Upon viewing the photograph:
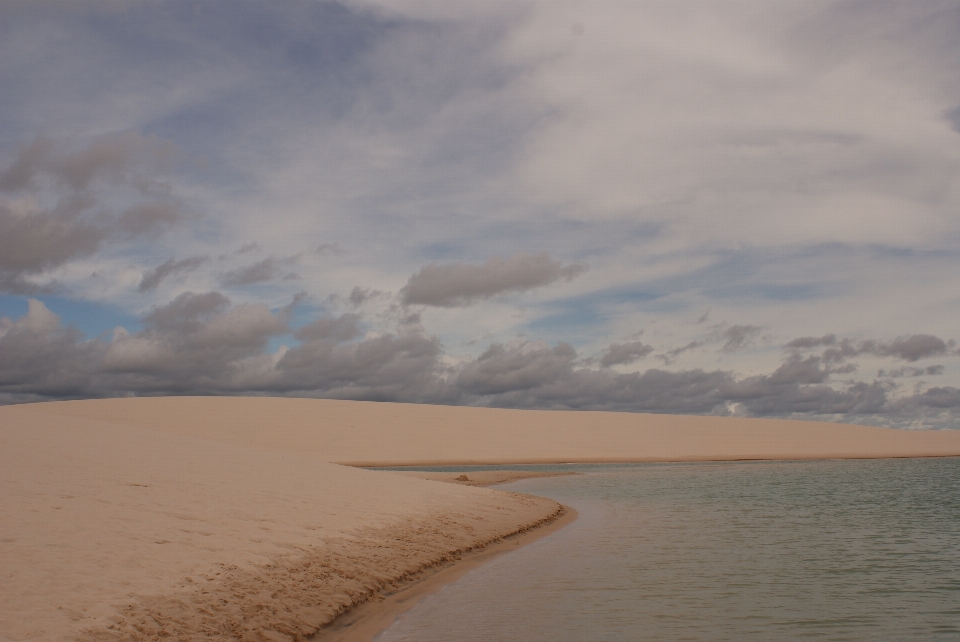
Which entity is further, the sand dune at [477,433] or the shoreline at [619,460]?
the sand dune at [477,433]

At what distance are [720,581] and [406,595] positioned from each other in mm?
5578

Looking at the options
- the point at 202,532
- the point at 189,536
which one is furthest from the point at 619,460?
the point at 189,536

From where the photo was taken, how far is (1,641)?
23.2ft

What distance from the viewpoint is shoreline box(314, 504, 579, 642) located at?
32.0 ft

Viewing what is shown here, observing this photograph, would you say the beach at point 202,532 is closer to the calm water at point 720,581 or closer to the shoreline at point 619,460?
the calm water at point 720,581

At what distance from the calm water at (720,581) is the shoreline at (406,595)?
0.30m

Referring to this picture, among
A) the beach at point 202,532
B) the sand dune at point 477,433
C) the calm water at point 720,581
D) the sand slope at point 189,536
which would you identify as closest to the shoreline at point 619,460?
the sand dune at point 477,433

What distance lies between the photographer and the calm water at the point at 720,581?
9.84 meters

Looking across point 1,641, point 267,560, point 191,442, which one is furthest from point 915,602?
point 191,442

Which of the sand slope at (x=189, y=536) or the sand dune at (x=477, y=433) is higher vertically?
the sand slope at (x=189, y=536)

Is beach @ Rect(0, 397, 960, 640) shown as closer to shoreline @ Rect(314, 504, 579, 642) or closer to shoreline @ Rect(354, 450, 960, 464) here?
shoreline @ Rect(314, 504, 579, 642)

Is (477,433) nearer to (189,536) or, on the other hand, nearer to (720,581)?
(720,581)

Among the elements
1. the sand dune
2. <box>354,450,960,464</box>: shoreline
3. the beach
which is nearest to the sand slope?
the beach

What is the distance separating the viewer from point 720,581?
41.4ft
